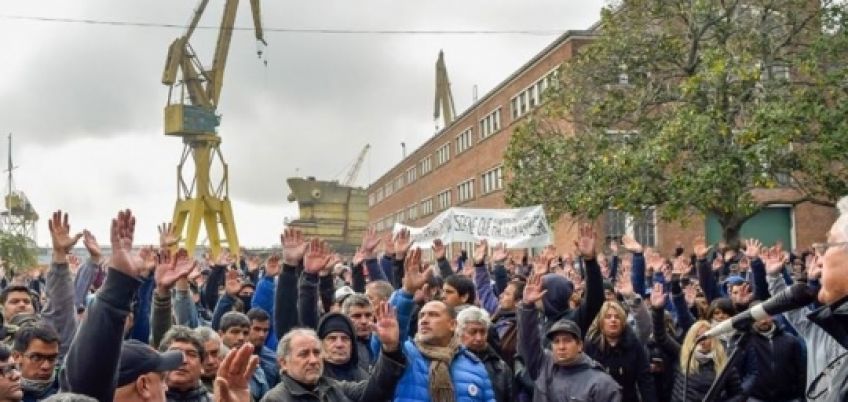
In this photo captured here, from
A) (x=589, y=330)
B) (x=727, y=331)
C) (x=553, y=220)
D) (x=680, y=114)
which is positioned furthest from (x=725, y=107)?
(x=727, y=331)

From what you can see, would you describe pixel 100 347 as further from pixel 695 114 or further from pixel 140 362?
pixel 695 114

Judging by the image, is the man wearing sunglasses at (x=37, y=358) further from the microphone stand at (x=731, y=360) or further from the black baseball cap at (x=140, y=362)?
the microphone stand at (x=731, y=360)

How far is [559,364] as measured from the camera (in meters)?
5.41

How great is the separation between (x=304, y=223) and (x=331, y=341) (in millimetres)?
65131

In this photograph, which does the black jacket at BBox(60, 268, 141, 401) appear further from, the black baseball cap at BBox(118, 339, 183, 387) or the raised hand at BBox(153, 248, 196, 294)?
the raised hand at BBox(153, 248, 196, 294)

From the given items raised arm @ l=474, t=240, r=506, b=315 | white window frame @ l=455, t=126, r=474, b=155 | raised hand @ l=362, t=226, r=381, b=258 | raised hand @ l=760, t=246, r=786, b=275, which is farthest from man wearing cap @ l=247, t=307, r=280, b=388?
white window frame @ l=455, t=126, r=474, b=155

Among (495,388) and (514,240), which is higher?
(514,240)

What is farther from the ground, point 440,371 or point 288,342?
point 288,342

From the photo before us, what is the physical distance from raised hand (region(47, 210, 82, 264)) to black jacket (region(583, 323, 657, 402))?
3673mm

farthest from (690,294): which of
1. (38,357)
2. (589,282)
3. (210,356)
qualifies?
(38,357)

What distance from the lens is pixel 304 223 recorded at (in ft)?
228

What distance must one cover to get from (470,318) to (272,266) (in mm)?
2652

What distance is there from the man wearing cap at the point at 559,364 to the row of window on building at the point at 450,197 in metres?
26.0

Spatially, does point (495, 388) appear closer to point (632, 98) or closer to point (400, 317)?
point (400, 317)
